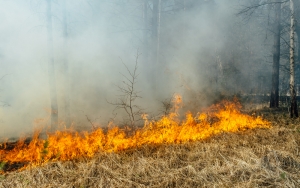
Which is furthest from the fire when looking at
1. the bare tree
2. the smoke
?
the smoke

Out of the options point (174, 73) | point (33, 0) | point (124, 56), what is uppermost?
point (33, 0)

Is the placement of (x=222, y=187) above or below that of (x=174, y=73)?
below

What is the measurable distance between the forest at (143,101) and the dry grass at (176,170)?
25mm

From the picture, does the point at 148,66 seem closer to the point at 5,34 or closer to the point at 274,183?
the point at 5,34

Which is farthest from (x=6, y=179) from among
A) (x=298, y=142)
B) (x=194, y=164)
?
(x=298, y=142)

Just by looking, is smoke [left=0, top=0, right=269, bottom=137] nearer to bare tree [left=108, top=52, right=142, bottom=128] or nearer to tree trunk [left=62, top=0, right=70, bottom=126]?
tree trunk [left=62, top=0, right=70, bottom=126]

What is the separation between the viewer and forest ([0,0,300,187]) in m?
4.46

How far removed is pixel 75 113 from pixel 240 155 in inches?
345

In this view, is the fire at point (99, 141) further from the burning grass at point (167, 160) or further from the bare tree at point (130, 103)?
the bare tree at point (130, 103)

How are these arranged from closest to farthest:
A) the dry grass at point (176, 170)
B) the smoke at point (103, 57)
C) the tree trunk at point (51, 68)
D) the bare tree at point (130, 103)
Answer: the dry grass at point (176, 170), the bare tree at point (130, 103), the tree trunk at point (51, 68), the smoke at point (103, 57)

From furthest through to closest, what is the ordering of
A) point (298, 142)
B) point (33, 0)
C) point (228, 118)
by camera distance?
1. point (33, 0)
2. point (228, 118)
3. point (298, 142)

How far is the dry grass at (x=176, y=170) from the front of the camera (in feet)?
12.9

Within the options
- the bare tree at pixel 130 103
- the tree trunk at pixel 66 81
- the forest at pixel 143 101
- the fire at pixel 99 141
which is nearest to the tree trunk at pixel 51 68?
the forest at pixel 143 101

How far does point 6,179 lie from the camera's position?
4332 millimetres
